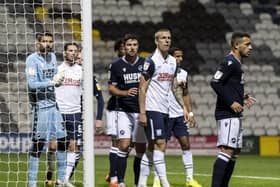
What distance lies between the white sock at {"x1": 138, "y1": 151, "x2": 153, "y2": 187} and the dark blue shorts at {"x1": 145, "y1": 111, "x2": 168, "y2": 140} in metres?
0.35

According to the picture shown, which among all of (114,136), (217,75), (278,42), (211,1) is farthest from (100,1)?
(217,75)

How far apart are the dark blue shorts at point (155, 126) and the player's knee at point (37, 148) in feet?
4.91

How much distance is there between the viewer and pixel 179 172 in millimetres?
14586

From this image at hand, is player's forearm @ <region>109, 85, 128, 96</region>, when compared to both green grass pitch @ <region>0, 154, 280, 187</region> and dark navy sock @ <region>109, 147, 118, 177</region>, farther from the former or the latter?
green grass pitch @ <region>0, 154, 280, 187</region>

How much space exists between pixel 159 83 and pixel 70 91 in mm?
1771

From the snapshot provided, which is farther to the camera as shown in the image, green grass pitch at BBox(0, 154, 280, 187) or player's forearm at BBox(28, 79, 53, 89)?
green grass pitch at BBox(0, 154, 280, 187)

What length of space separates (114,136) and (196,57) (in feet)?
42.1

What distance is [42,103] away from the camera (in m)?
Result: 10.6

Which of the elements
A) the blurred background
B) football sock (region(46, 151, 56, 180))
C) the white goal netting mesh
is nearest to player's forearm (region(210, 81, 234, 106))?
the white goal netting mesh

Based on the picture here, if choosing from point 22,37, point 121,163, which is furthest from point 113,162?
point 22,37

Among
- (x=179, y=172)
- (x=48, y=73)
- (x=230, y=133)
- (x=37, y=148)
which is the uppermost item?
(x=48, y=73)

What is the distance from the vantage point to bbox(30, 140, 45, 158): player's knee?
10.6 m

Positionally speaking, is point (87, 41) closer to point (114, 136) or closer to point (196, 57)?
point (114, 136)

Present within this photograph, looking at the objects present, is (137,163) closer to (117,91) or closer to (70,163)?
(70,163)
